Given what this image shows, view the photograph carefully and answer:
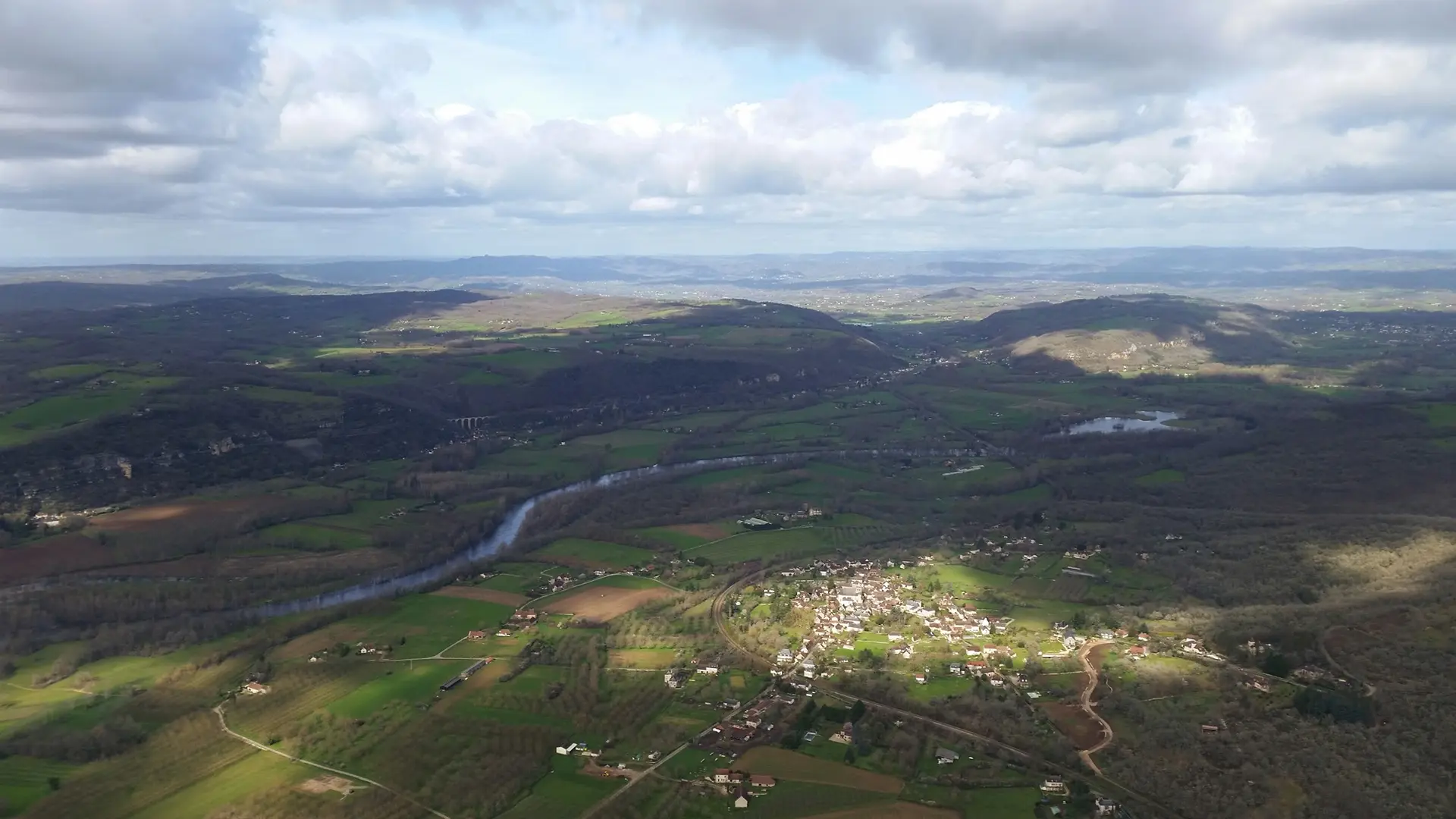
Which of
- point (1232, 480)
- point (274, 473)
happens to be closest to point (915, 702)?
point (1232, 480)

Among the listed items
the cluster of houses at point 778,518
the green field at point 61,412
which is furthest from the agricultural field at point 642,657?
the green field at point 61,412

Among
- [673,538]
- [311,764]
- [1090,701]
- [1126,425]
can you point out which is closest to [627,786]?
[311,764]

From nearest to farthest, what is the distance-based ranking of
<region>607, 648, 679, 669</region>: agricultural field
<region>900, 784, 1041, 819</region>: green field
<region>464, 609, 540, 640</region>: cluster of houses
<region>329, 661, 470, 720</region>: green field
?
1. <region>900, 784, 1041, 819</region>: green field
2. <region>329, 661, 470, 720</region>: green field
3. <region>607, 648, 679, 669</region>: agricultural field
4. <region>464, 609, 540, 640</region>: cluster of houses

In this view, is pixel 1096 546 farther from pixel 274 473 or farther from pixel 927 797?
pixel 274 473

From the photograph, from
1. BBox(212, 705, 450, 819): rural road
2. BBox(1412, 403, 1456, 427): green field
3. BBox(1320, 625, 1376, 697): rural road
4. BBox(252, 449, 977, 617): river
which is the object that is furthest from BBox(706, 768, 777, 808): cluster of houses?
BBox(1412, 403, 1456, 427): green field

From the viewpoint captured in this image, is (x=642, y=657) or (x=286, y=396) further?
(x=286, y=396)

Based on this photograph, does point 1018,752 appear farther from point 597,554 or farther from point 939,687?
point 597,554

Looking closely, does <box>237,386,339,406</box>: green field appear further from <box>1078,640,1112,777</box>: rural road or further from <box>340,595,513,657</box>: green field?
<box>1078,640,1112,777</box>: rural road
